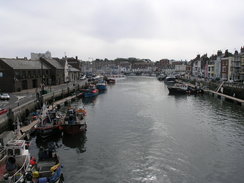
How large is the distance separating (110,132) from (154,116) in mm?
13405

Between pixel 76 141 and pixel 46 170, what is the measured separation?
414 inches

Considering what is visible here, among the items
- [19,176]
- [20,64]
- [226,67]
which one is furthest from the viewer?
[226,67]

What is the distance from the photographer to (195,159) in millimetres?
23531

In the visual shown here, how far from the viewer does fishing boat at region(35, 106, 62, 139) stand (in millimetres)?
28873

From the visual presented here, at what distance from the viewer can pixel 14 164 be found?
18.0 m

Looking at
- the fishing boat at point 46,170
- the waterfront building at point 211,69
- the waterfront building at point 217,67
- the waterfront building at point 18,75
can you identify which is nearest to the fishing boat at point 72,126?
the fishing boat at point 46,170

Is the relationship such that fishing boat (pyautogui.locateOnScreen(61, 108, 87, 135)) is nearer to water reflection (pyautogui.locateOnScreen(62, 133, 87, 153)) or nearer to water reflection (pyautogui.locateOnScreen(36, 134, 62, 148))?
water reflection (pyautogui.locateOnScreen(62, 133, 87, 153))

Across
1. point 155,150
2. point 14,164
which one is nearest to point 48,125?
point 14,164

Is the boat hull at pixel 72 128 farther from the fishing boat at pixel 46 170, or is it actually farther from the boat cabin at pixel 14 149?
the boat cabin at pixel 14 149

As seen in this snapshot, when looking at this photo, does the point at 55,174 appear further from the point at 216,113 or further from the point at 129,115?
the point at 216,113

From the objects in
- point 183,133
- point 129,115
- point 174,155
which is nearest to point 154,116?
point 129,115

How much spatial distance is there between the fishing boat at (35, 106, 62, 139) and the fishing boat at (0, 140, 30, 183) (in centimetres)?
917

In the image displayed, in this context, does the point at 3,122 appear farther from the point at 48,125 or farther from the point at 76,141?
the point at 76,141

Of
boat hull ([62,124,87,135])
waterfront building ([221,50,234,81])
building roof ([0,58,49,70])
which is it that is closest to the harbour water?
boat hull ([62,124,87,135])
